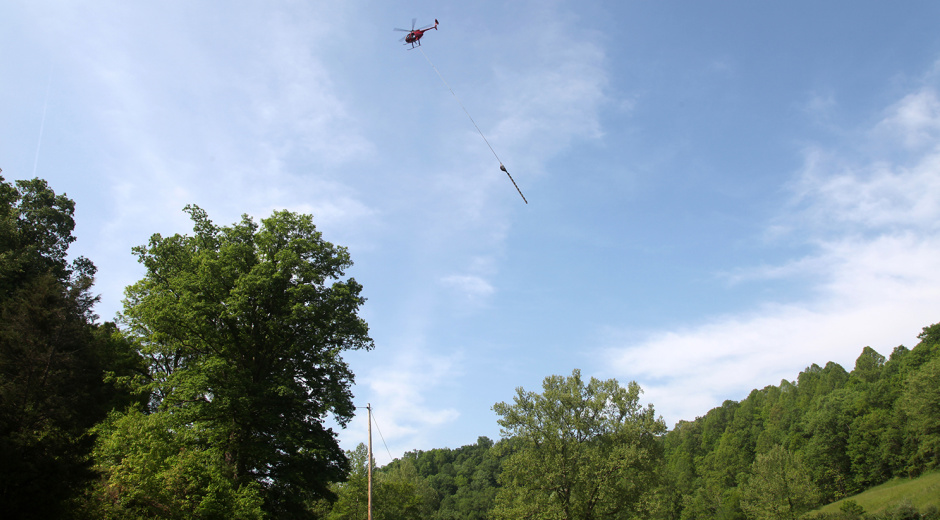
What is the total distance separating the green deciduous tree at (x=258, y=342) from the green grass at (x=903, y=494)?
58.7m

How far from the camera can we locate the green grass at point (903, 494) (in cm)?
5604

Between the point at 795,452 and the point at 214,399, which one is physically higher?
the point at 214,399

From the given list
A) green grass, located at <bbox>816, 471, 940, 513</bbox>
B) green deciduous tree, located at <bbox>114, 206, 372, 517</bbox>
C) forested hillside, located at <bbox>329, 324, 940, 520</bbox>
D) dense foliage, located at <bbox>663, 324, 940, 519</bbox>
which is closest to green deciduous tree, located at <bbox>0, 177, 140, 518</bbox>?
green deciduous tree, located at <bbox>114, 206, 372, 517</bbox>

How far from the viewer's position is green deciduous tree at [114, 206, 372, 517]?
24.5 m

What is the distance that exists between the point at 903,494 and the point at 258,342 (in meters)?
73.5

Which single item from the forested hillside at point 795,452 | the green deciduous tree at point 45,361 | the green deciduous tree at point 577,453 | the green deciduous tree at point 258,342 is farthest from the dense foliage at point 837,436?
A: the green deciduous tree at point 45,361

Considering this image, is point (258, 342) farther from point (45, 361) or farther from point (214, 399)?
point (45, 361)

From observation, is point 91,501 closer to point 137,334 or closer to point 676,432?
point 137,334

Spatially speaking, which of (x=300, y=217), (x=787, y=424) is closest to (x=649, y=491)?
(x=300, y=217)

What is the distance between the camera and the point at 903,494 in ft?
205

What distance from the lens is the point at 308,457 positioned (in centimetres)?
2580

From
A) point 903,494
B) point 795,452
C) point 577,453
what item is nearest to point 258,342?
point 577,453

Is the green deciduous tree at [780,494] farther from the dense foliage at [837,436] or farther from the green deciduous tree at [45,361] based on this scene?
the green deciduous tree at [45,361]

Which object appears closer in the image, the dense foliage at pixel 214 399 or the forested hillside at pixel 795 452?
the dense foliage at pixel 214 399
